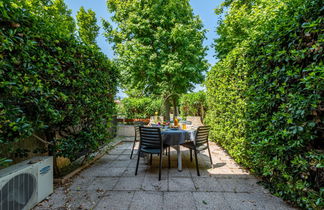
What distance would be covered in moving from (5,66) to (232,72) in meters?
3.69

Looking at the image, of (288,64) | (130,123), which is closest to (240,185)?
(288,64)

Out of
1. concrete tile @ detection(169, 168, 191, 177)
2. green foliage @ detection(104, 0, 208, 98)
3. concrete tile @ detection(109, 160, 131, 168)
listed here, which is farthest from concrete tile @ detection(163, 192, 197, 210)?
green foliage @ detection(104, 0, 208, 98)

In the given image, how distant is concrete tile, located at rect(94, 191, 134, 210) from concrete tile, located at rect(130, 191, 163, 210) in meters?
0.08

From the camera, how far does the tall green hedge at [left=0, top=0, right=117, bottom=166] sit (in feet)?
4.65

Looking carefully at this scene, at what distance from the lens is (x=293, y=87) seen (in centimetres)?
158

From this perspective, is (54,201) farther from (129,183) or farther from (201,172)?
(201,172)

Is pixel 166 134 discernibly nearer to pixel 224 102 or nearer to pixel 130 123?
pixel 224 102

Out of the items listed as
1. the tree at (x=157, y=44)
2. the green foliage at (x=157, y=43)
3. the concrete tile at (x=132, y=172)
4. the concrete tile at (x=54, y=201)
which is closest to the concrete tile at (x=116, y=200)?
the concrete tile at (x=54, y=201)

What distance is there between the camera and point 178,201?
6.18 feet

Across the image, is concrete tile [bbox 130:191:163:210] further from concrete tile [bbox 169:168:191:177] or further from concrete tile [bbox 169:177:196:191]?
concrete tile [bbox 169:168:191:177]

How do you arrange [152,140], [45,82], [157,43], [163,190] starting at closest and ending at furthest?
[45,82], [163,190], [152,140], [157,43]

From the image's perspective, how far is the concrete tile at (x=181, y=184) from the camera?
2203 millimetres

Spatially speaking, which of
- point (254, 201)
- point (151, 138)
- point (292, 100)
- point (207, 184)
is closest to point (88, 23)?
point (151, 138)

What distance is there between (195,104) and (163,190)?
5.30 meters
